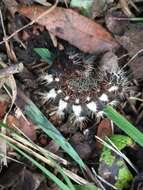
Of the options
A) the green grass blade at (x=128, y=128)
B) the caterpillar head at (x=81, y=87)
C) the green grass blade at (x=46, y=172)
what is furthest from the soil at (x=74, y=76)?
the green grass blade at (x=128, y=128)

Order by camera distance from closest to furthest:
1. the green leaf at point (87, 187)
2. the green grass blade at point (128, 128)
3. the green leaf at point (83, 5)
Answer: the green grass blade at point (128, 128) < the green leaf at point (87, 187) < the green leaf at point (83, 5)

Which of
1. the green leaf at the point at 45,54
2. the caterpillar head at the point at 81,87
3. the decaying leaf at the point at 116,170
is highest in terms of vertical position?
the green leaf at the point at 45,54

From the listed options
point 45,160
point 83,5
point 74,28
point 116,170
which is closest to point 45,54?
point 74,28

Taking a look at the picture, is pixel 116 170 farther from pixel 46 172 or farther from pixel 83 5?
pixel 83 5

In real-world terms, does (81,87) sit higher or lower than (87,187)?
higher

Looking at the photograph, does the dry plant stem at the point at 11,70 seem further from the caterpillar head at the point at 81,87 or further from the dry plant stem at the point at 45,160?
the dry plant stem at the point at 45,160

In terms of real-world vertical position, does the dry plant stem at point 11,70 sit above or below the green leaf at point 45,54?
above

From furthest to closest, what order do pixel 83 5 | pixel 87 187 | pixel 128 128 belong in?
pixel 83 5 → pixel 87 187 → pixel 128 128

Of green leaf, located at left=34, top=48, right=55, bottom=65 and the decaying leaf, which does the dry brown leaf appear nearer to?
green leaf, located at left=34, top=48, right=55, bottom=65
